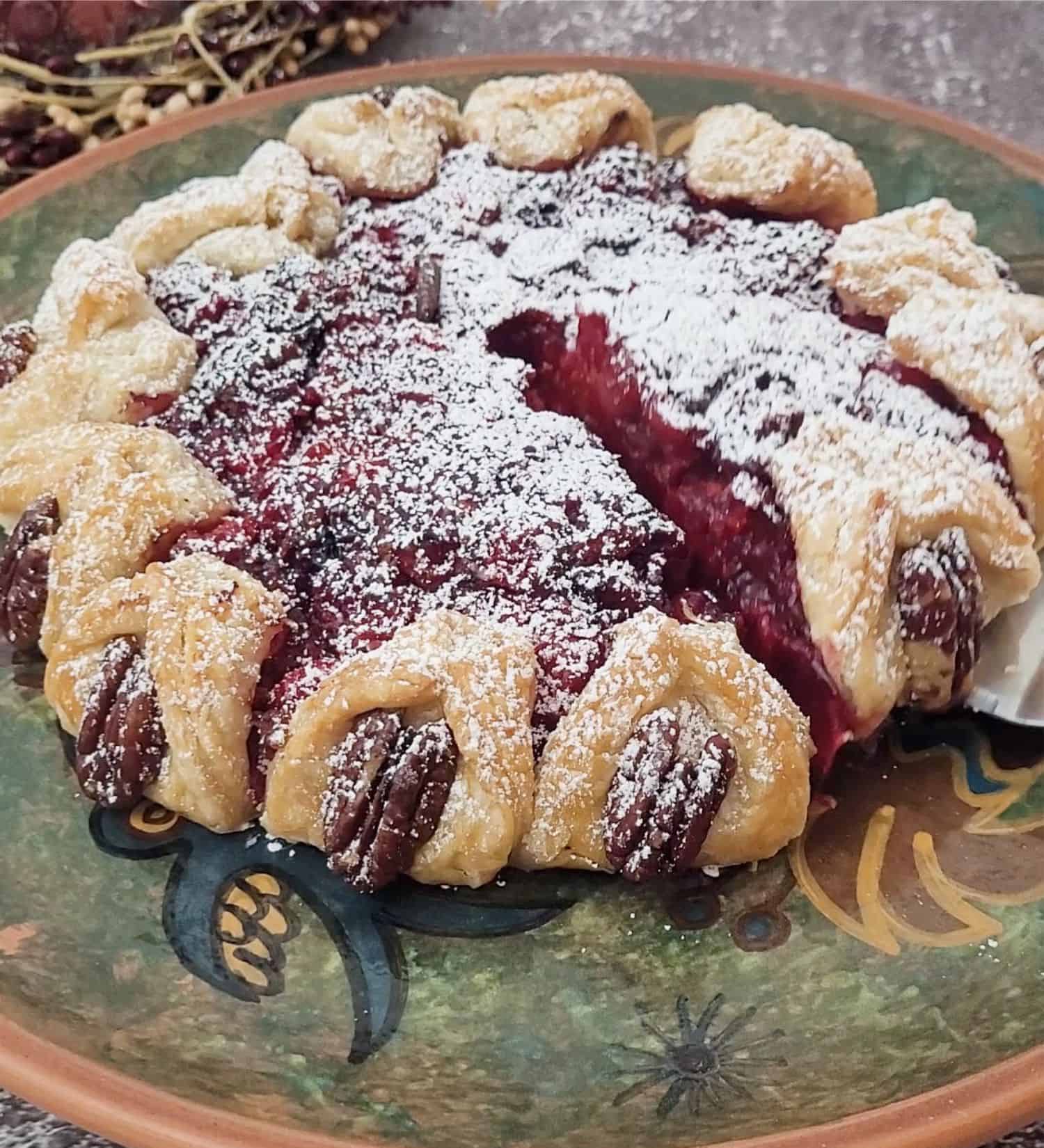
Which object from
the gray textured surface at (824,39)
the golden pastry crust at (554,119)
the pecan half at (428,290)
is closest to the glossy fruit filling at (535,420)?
the pecan half at (428,290)

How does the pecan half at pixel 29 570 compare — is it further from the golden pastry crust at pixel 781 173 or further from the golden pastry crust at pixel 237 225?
the golden pastry crust at pixel 781 173

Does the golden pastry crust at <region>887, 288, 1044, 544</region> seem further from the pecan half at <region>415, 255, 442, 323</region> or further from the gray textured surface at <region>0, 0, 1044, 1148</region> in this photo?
the gray textured surface at <region>0, 0, 1044, 1148</region>

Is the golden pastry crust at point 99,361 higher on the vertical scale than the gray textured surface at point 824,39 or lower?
higher

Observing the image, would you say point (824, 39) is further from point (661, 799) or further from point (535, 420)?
point (661, 799)

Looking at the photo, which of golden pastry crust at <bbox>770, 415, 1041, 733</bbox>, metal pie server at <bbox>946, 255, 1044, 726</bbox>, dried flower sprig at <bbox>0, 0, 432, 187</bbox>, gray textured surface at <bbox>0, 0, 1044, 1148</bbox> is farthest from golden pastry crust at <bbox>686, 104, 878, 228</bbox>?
gray textured surface at <bbox>0, 0, 1044, 1148</bbox>

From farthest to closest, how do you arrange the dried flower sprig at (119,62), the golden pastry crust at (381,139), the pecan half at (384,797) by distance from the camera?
the dried flower sprig at (119,62) → the golden pastry crust at (381,139) → the pecan half at (384,797)

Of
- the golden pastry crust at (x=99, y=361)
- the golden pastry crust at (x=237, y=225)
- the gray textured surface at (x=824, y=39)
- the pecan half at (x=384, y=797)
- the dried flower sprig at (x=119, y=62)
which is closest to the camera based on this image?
the pecan half at (x=384, y=797)
